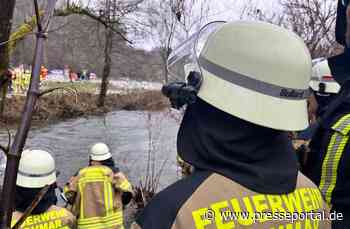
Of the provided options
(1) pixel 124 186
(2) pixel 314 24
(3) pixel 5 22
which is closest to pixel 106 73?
(2) pixel 314 24

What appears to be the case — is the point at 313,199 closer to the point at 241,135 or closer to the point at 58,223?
the point at 241,135

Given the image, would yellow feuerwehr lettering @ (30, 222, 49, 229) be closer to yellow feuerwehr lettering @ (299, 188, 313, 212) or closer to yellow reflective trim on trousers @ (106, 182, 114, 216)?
yellow reflective trim on trousers @ (106, 182, 114, 216)

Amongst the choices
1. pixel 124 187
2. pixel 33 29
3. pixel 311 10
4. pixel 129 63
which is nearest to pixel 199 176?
pixel 33 29

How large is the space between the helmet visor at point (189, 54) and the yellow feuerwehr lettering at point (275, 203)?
45cm

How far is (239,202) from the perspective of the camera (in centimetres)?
108

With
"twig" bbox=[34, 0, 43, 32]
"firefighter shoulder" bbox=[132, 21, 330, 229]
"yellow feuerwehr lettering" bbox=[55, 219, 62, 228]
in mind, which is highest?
"twig" bbox=[34, 0, 43, 32]

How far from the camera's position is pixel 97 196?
4422mm

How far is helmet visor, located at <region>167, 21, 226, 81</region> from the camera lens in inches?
51.8

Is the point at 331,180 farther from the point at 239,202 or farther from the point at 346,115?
the point at 239,202

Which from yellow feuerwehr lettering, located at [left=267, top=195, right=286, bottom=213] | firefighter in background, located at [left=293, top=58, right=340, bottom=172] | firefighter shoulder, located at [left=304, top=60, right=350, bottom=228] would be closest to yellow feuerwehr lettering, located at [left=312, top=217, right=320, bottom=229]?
yellow feuerwehr lettering, located at [left=267, top=195, right=286, bottom=213]

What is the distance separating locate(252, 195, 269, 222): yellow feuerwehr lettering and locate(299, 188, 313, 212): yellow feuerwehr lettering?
183mm

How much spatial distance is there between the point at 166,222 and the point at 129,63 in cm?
3775

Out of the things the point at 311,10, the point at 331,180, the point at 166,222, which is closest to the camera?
the point at 166,222

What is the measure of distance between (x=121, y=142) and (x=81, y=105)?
32.2 ft
